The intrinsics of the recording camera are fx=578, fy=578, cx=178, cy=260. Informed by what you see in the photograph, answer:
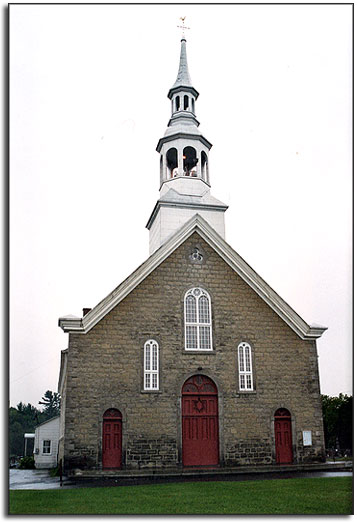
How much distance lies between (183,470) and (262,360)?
567 centimetres

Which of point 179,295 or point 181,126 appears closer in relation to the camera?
point 179,295

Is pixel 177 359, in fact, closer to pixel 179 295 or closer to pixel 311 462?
pixel 179 295

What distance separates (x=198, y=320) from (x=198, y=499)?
A: 10.3 metres

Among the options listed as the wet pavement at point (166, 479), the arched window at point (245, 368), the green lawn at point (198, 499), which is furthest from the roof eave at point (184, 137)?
the green lawn at point (198, 499)

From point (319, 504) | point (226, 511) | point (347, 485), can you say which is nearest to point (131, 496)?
point (226, 511)

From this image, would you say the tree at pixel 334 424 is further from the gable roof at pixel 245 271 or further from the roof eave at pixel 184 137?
the roof eave at pixel 184 137

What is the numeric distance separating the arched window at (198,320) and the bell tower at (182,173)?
4.90 metres

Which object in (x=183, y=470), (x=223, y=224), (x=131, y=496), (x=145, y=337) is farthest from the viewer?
(x=223, y=224)

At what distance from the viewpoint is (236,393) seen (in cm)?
2386

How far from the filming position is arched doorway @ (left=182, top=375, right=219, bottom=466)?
75.3ft

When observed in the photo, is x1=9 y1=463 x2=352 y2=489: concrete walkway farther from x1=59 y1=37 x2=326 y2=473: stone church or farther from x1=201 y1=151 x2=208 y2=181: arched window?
x1=201 y1=151 x2=208 y2=181: arched window

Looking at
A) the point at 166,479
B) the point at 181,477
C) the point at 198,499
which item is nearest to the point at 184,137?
the point at 181,477

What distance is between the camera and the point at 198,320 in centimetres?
2442

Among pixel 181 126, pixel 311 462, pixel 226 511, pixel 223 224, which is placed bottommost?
pixel 311 462
